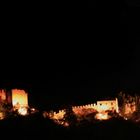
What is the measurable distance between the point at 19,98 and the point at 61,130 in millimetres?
2814

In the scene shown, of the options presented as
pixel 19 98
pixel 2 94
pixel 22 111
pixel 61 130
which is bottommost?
pixel 61 130

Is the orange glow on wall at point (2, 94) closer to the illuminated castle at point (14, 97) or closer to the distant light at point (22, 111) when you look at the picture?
the illuminated castle at point (14, 97)

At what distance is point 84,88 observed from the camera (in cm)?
2594

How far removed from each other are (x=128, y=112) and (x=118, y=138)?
11.0ft

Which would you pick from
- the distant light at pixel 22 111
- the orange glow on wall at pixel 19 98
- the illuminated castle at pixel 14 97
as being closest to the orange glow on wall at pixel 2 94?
the illuminated castle at pixel 14 97

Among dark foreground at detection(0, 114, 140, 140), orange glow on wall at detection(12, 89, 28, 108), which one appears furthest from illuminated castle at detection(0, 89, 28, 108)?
dark foreground at detection(0, 114, 140, 140)

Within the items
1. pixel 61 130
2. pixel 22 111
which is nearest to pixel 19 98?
pixel 22 111

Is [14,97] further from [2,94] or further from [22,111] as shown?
[22,111]

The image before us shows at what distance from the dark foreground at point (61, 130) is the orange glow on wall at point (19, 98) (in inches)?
47.1

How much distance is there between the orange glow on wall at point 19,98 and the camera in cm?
2194

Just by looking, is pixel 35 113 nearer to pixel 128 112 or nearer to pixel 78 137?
pixel 78 137

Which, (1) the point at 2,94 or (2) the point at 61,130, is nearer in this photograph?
(2) the point at 61,130

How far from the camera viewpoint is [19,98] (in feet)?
72.3

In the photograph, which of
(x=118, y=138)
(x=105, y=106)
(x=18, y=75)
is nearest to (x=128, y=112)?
(x=105, y=106)
